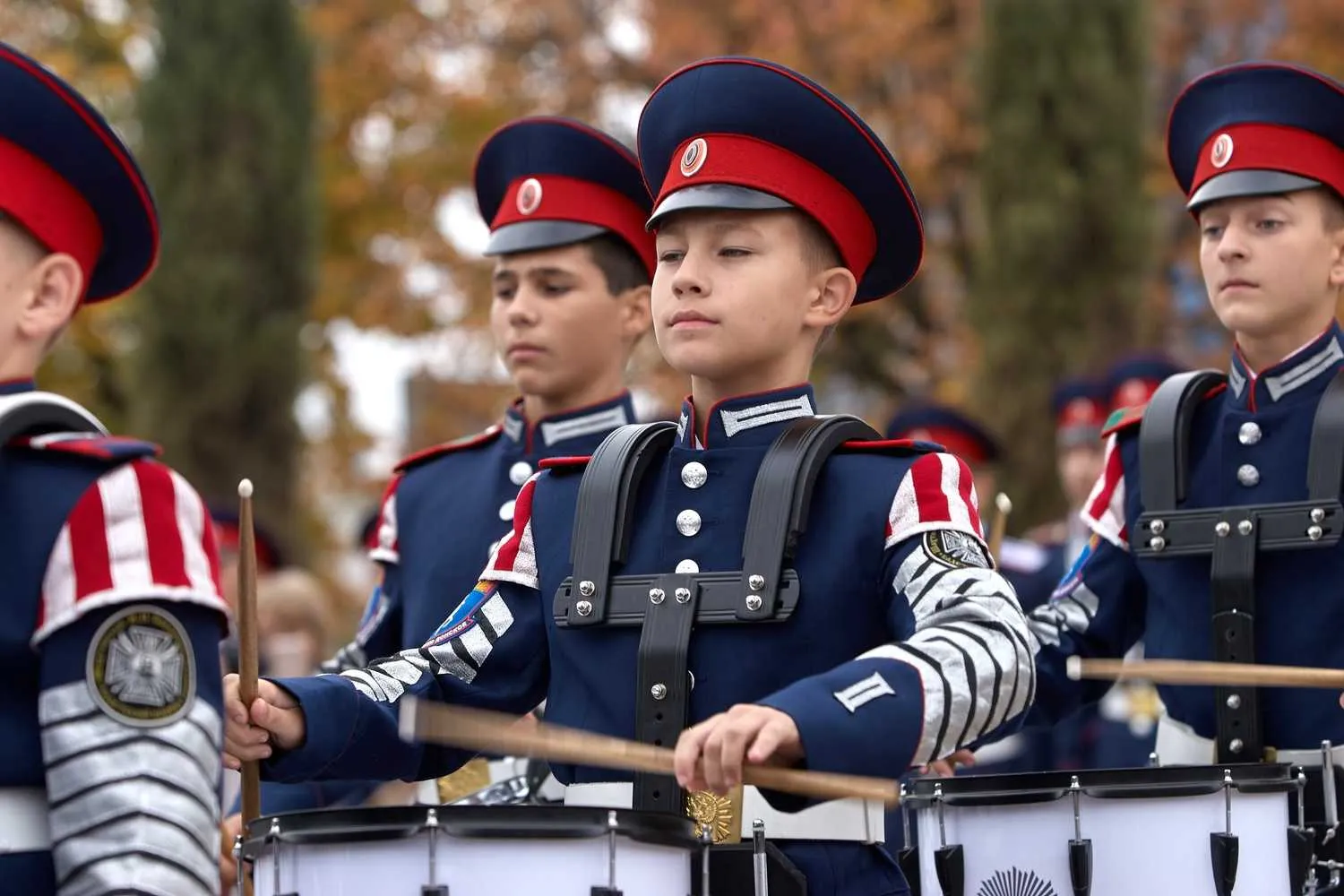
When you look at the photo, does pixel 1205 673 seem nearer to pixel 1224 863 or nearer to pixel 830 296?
pixel 1224 863

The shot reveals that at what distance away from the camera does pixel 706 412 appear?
176 inches

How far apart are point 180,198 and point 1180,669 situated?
40.2ft

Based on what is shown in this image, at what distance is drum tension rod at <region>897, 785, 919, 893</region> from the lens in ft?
→ 15.4

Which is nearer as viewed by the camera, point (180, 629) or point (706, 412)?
point (180, 629)

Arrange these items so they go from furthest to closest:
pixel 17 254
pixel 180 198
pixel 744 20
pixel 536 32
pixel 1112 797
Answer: pixel 536 32
pixel 744 20
pixel 180 198
pixel 1112 797
pixel 17 254

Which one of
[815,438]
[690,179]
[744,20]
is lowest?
[815,438]

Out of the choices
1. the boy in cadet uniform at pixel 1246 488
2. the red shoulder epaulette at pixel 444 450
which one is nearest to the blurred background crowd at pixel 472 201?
the red shoulder epaulette at pixel 444 450

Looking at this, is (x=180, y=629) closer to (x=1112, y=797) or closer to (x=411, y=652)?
(x=411, y=652)

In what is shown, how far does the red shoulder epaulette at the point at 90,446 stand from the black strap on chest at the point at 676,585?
0.92 metres

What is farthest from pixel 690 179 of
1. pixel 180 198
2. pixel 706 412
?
pixel 180 198

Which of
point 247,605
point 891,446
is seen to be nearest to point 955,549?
point 891,446

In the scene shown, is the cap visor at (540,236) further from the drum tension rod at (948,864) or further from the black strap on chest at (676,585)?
the drum tension rod at (948,864)

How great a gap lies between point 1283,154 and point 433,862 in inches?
128

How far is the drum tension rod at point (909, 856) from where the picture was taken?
4680mm
